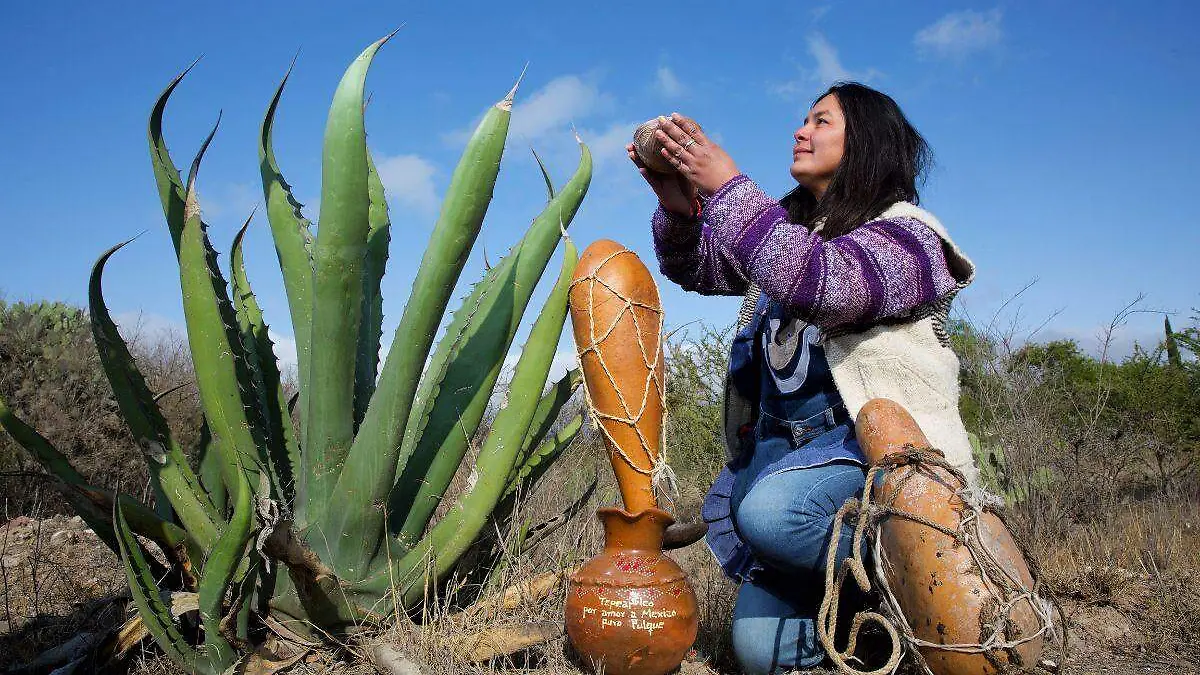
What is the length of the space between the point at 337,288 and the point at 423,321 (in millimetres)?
207

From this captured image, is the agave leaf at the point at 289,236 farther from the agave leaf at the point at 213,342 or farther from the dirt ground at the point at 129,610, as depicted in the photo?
the dirt ground at the point at 129,610

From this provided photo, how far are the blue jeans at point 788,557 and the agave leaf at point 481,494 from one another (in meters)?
0.64

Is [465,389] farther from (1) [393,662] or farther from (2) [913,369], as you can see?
(2) [913,369]

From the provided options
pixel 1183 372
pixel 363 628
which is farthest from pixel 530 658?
pixel 1183 372

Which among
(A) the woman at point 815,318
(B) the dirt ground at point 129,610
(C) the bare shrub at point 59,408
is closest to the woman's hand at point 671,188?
(A) the woman at point 815,318

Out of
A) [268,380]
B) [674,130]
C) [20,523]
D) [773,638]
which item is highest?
[674,130]

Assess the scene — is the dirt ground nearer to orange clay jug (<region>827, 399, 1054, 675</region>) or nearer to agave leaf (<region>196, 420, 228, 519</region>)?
orange clay jug (<region>827, 399, 1054, 675</region>)

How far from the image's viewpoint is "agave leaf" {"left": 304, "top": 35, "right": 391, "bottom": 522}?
63.4 inches

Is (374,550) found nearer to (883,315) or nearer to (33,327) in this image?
(883,315)

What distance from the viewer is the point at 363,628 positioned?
1924 millimetres

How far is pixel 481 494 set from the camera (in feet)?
6.68

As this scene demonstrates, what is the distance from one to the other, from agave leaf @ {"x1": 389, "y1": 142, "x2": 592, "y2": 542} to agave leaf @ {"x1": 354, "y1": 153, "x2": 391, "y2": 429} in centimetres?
18

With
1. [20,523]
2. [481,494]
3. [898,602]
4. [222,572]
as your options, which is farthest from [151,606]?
[20,523]

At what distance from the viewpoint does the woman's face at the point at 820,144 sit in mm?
2320
